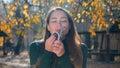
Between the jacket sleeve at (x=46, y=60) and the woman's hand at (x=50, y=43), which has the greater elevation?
the woman's hand at (x=50, y=43)

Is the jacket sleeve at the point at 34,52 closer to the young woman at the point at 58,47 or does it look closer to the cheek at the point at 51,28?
the young woman at the point at 58,47

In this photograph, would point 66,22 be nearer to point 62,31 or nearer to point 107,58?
point 62,31

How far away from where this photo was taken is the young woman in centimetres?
190

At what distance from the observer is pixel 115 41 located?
20.0 metres

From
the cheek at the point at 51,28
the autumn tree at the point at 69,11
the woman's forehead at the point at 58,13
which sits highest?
the woman's forehead at the point at 58,13

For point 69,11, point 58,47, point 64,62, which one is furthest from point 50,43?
point 69,11

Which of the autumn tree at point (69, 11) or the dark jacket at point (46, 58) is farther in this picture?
the autumn tree at point (69, 11)

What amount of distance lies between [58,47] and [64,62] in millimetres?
127

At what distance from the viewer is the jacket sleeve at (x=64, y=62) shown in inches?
75.7

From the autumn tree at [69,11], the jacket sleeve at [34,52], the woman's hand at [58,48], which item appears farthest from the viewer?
the autumn tree at [69,11]

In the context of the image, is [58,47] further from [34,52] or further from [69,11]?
[69,11]

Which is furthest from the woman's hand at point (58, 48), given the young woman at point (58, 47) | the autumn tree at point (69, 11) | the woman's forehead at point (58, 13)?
the autumn tree at point (69, 11)

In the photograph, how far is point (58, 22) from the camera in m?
1.95

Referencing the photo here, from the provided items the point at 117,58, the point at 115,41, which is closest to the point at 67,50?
the point at 117,58
